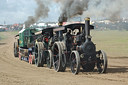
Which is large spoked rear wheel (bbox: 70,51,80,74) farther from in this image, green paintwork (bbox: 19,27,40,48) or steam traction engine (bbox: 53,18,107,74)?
green paintwork (bbox: 19,27,40,48)

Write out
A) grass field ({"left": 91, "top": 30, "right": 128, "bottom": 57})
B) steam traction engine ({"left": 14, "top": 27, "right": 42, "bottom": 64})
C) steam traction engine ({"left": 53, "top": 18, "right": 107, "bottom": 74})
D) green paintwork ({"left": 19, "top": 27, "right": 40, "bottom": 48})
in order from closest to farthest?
steam traction engine ({"left": 53, "top": 18, "right": 107, "bottom": 74}), steam traction engine ({"left": 14, "top": 27, "right": 42, "bottom": 64}), green paintwork ({"left": 19, "top": 27, "right": 40, "bottom": 48}), grass field ({"left": 91, "top": 30, "right": 128, "bottom": 57})

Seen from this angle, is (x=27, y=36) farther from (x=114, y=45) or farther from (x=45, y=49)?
(x=114, y=45)

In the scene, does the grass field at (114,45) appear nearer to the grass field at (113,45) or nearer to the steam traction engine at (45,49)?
the grass field at (113,45)

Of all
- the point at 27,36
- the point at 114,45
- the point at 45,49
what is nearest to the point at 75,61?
the point at 45,49

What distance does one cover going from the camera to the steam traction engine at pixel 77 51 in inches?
511

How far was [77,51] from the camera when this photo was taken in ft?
42.4

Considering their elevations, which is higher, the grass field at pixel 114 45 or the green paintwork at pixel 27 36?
the green paintwork at pixel 27 36

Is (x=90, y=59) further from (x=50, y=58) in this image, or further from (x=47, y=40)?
(x=47, y=40)

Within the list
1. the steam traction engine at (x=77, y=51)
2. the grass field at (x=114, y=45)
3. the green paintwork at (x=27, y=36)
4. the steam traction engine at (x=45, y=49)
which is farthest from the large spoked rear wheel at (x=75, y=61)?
the grass field at (x=114, y=45)

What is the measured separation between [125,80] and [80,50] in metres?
3.15

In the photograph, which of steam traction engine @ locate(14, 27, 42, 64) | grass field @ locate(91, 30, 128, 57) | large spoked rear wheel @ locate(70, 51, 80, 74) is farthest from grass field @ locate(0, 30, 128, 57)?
large spoked rear wheel @ locate(70, 51, 80, 74)

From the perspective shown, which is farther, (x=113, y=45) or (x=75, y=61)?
(x=113, y=45)

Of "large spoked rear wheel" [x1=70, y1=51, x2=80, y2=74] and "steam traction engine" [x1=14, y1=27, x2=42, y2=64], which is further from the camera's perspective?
"steam traction engine" [x1=14, y1=27, x2=42, y2=64]

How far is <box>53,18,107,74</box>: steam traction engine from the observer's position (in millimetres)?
12984
